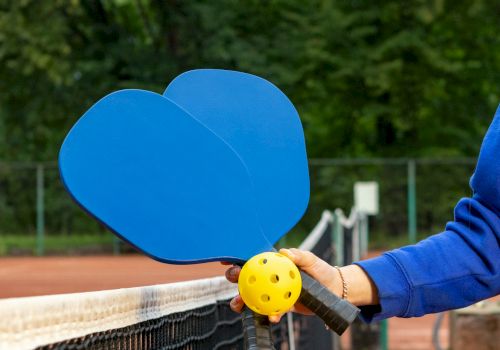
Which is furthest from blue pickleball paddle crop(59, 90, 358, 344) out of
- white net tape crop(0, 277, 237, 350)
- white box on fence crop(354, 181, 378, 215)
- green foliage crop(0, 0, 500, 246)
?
green foliage crop(0, 0, 500, 246)

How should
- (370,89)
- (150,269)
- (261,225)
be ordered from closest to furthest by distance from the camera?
(261,225) → (150,269) → (370,89)

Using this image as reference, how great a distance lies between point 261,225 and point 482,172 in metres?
0.37

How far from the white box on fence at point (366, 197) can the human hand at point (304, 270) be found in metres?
19.6

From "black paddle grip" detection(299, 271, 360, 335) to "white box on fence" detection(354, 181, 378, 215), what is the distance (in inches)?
776

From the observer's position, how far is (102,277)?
18281 mm

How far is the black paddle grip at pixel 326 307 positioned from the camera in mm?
1458

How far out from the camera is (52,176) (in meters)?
23.1

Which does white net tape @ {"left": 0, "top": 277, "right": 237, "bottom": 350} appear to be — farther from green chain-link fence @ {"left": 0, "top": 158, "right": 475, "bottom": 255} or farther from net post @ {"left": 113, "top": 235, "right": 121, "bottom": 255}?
net post @ {"left": 113, "top": 235, "right": 121, "bottom": 255}

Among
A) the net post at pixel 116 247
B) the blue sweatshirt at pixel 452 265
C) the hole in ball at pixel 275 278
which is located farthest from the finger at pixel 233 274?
the net post at pixel 116 247

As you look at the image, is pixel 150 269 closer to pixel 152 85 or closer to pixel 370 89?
pixel 152 85

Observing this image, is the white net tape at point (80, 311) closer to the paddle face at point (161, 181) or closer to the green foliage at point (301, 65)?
the paddle face at point (161, 181)

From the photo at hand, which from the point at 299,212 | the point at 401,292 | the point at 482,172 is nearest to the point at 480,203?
the point at 482,172

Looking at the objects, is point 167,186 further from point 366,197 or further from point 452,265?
point 366,197

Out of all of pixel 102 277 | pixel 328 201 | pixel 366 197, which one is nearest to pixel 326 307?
pixel 102 277
